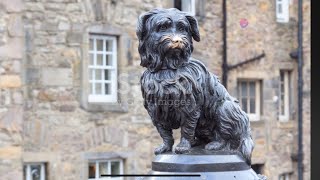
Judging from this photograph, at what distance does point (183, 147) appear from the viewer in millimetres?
3482

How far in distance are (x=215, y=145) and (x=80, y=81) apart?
27.8ft

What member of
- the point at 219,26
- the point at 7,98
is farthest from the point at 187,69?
the point at 219,26

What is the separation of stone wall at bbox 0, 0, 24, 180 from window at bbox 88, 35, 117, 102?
5.74ft

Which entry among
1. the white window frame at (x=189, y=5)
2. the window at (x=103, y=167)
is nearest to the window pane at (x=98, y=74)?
the window at (x=103, y=167)

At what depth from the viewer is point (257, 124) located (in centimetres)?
1498

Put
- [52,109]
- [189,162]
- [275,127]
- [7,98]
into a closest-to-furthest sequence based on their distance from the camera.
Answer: [189,162] < [7,98] < [52,109] < [275,127]

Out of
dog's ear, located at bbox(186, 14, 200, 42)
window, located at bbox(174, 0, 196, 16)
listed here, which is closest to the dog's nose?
dog's ear, located at bbox(186, 14, 200, 42)

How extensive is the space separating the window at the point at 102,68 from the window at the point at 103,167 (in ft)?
3.16

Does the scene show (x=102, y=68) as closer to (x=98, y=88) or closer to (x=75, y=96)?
(x=98, y=88)

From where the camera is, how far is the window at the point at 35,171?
11.4 metres

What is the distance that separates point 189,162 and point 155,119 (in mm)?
330

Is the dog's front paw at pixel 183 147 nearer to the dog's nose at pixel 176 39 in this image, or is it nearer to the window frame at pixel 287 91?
the dog's nose at pixel 176 39

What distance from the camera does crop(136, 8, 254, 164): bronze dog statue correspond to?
341 centimetres

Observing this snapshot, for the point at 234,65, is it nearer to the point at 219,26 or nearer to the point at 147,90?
the point at 219,26
